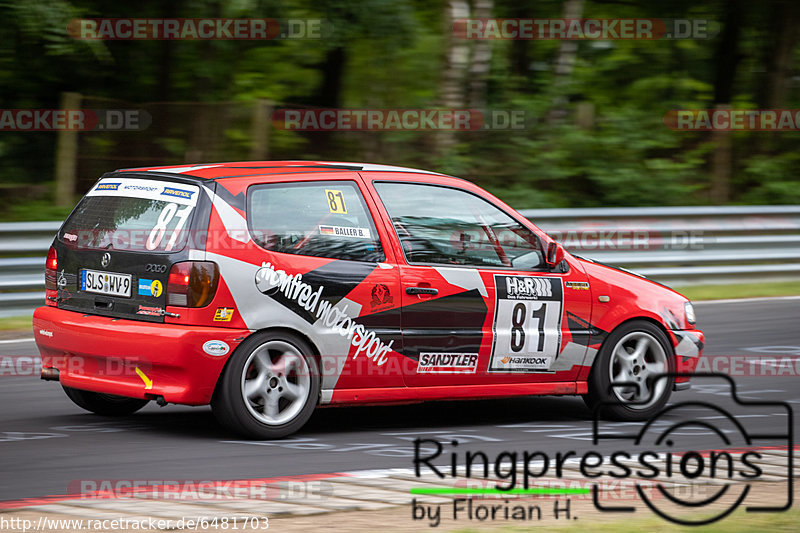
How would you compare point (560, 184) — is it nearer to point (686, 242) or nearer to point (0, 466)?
point (686, 242)

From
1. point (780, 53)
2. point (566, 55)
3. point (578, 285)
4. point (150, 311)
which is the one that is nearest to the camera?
point (150, 311)

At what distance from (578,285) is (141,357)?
9.87 ft

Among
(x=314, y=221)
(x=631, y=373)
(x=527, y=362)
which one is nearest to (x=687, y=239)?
(x=631, y=373)

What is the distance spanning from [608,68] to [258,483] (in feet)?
65.8

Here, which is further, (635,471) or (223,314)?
(223,314)

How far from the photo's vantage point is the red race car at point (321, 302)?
7137 millimetres

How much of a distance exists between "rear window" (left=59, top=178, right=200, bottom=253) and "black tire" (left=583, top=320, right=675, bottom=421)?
3.07m

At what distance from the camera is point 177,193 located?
24.2ft

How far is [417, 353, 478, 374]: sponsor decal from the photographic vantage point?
25.5 ft

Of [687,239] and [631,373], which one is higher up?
[687,239]

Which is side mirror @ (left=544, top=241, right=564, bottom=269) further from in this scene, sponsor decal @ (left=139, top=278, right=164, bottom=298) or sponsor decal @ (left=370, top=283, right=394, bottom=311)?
sponsor decal @ (left=139, top=278, right=164, bottom=298)

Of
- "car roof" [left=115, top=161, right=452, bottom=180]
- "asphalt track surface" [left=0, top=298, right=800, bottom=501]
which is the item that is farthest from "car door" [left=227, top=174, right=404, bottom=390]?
"asphalt track surface" [left=0, top=298, right=800, bottom=501]

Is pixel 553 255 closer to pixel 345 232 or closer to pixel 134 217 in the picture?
pixel 345 232

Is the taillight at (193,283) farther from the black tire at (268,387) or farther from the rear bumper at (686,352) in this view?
the rear bumper at (686,352)
